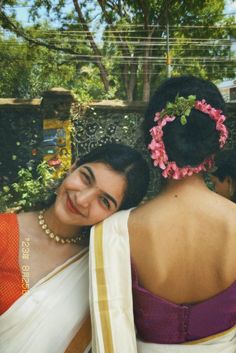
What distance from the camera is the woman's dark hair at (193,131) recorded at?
1.33m

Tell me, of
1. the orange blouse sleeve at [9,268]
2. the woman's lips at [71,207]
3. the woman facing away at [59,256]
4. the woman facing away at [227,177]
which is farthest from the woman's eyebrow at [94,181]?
the woman facing away at [227,177]

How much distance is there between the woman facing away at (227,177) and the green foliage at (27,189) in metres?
3.14

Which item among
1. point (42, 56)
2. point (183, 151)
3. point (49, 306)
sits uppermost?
point (42, 56)

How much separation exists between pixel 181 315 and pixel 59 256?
1.52ft

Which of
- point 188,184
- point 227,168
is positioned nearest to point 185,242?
point 188,184

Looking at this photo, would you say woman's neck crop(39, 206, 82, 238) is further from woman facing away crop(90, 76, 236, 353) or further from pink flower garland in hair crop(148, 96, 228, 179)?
pink flower garland in hair crop(148, 96, 228, 179)

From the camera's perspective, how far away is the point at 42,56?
13.0 metres

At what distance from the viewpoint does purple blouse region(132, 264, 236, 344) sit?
4.49ft

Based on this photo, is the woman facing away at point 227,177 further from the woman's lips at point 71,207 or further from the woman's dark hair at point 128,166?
the woman's lips at point 71,207

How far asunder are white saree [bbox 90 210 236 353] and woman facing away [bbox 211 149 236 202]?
2.73 feet

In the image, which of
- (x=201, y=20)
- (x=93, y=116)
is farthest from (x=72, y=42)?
(x=93, y=116)

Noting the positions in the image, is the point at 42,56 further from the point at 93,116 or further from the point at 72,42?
the point at 93,116

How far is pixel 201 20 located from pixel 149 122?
1030 centimetres

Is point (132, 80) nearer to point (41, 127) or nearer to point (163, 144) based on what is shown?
point (41, 127)
